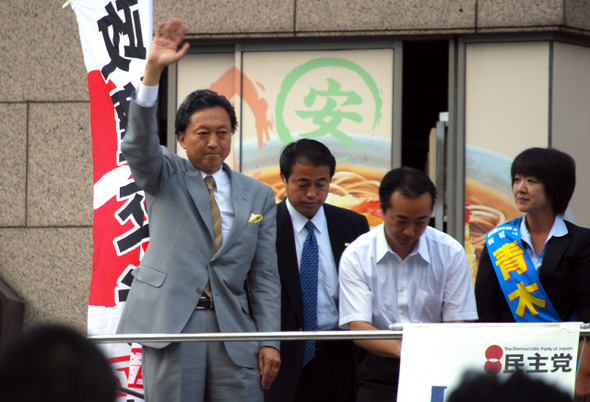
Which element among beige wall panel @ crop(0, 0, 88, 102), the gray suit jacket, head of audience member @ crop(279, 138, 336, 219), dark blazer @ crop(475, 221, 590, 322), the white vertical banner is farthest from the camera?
beige wall panel @ crop(0, 0, 88, 102)

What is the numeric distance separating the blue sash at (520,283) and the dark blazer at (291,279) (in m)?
0.93

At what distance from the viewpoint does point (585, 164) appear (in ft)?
22.6

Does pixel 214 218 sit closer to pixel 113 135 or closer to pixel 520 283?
pixel 113 135

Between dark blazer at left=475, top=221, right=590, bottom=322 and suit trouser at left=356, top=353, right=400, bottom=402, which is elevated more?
dark blazer at left=475, top=221, right=590, bottom=322

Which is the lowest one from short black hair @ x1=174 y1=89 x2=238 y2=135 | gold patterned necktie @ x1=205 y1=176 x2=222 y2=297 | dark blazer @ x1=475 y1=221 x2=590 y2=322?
dark blazer @ x1=475 y1=221 x2=590 y2=322

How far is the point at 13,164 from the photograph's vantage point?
7.21 metres

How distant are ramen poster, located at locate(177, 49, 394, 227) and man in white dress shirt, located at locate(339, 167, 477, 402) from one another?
2947 mm

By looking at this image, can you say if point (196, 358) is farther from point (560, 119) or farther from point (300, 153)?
point (560, 119)

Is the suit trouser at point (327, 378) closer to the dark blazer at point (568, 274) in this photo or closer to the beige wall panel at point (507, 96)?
the dark blazer at point (568, 274)

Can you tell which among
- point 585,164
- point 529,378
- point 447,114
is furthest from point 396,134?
point 529,378

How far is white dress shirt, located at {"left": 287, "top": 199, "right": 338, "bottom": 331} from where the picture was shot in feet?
14.5

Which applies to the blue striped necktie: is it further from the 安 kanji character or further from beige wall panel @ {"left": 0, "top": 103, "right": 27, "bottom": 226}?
beige wall panel @ {"left": 0, "top": 103, "right": 27, "bottom": 226}

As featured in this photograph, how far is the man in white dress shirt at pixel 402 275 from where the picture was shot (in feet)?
12.7

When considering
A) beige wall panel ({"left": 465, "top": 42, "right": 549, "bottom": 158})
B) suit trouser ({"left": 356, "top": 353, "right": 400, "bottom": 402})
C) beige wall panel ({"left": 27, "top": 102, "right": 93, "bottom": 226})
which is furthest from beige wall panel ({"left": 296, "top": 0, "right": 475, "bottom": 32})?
suit trouser ({"left": 356, "top": 353, "right": 400, "bottom": 402})
